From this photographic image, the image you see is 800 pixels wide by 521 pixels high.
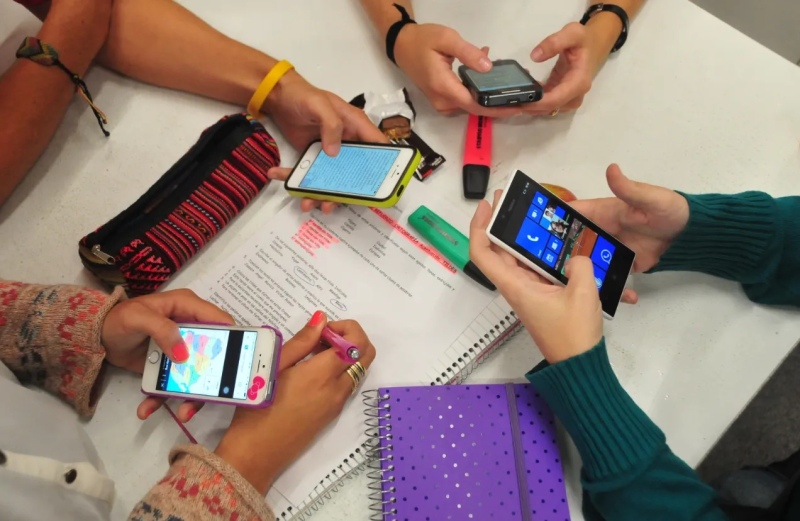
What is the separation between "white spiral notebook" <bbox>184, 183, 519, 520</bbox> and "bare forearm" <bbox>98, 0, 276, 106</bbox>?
210mm

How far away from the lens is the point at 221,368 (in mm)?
606

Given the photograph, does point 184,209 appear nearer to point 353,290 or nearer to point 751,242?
point 353,290

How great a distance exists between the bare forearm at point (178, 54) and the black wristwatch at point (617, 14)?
452 millimetres

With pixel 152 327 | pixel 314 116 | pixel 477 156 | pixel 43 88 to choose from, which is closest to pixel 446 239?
pixel 477 156

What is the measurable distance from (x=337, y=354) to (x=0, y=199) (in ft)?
1.57

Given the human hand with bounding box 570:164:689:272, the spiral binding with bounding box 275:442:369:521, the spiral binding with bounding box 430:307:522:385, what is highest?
the human hand with bounding box 570:164:689:272

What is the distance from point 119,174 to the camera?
0.77 m

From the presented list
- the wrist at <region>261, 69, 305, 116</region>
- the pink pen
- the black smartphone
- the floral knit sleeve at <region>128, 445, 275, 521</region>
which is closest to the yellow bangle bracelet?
the wrist at <region>261, 69, 305, 116</region>

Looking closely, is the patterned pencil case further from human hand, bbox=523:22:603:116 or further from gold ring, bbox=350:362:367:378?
human hand, bbox=523:22:603:116

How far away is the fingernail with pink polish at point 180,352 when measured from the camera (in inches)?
24.0

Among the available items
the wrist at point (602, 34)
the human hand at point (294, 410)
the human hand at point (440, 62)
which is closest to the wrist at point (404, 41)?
the human hand at point (440, 62)

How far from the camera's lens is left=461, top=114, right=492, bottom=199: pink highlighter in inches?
28.7

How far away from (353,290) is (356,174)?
0.48 ft

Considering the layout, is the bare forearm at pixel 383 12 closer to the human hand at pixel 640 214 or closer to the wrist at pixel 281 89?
the wrist at pixel 281 89
